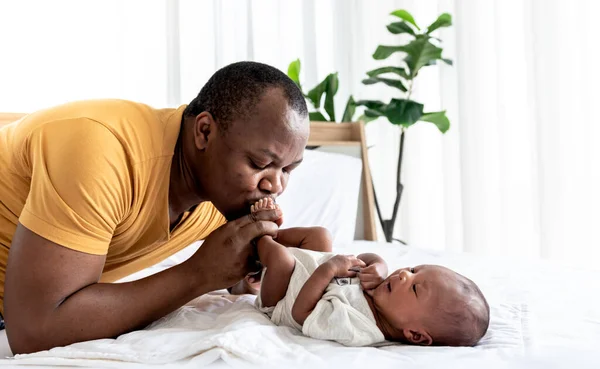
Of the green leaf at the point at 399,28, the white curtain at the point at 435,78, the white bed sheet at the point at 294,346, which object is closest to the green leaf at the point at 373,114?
the white curtain at the point at 435,78

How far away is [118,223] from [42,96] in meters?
2.12

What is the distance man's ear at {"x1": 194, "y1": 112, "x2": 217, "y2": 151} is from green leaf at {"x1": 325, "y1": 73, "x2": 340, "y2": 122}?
210 cm

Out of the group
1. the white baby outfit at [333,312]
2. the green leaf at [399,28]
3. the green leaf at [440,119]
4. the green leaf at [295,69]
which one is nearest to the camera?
the white baby outfit at [333,312]

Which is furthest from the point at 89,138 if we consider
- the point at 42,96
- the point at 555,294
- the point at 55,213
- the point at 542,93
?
the point at 542,93

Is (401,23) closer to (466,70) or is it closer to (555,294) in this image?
(466,70)

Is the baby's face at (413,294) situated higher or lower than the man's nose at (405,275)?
lower

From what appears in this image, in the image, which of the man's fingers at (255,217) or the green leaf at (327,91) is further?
the green leaf at (327,91)

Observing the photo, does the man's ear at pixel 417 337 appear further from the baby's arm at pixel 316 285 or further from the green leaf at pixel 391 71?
the green leaf at pixel 391 71

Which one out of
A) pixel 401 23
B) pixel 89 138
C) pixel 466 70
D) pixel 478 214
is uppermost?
pixel 401 23

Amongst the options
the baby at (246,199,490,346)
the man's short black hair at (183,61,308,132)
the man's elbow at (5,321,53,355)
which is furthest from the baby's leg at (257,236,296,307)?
the man's elbow at (5,321,53,355)

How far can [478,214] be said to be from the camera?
10.6 feet

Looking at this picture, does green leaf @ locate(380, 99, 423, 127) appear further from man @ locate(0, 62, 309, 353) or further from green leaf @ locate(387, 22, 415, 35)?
man @ locate(0, 62, 309, 353)

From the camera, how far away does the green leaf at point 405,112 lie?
3143 millimetres

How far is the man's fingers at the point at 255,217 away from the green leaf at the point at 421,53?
2.06 meters
